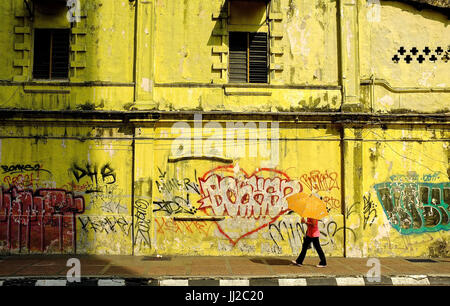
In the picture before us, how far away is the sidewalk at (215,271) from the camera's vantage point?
8547mm

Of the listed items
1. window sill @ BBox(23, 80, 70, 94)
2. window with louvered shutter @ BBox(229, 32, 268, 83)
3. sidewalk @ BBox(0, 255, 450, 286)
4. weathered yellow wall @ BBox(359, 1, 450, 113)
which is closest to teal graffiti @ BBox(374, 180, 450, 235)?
sidewalk @ BBox(0, 255, 450, 286)

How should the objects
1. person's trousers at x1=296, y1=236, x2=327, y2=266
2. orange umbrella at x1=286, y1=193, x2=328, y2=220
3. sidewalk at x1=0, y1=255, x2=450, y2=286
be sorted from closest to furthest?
sidewalk at x1=0, y1=255, x2=450, y2=286
orange umbrella at x1=286, y1=193, x2=328, y2=220
person's trousers at x1=296, y1=236, x2=327, y2=266

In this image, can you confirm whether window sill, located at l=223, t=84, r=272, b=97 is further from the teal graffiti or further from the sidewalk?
the sidewalk

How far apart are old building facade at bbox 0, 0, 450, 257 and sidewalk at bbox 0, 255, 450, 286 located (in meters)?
0.62

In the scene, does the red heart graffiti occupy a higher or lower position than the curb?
higher

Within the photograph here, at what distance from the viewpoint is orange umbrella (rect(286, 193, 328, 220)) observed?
9.06 meters

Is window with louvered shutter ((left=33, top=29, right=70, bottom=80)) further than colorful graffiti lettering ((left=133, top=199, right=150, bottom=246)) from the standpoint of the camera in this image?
Yes

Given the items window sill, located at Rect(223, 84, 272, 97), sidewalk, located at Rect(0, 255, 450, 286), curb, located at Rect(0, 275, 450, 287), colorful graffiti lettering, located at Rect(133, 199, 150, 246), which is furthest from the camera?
window sill, located at Rect(223, 84, 272, 97)

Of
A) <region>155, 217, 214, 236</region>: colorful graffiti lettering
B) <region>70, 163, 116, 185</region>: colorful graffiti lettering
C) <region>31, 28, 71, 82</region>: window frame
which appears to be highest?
<region>31, 28, 71, 82</region>: window frame

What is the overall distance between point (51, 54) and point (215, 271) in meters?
7.93

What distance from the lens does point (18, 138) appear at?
11375 mm

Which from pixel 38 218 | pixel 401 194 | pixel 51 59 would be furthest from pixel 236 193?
pixel 51 59

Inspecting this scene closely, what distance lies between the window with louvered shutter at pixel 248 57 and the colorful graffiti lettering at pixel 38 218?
590 centimetres

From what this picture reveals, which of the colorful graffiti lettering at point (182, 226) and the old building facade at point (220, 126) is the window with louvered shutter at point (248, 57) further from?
the colorful graffiti lettering at point (182, 226)
